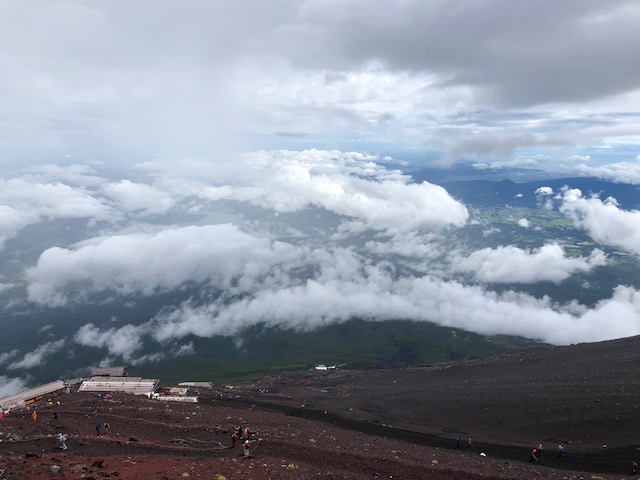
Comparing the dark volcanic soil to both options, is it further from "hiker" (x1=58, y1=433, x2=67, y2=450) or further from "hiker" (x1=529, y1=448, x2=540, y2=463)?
"hiker" (x1=529, y1=448, x2=540, y2=463)

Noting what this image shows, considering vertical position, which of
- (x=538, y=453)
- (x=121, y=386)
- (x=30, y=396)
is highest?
(x=121, y=386)

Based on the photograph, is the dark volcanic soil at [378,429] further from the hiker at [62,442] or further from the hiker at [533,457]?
the hiker at [533,457]

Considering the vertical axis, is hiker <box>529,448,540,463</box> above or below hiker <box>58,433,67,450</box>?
below

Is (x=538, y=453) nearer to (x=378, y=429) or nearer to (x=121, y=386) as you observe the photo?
(x=378, y=429)

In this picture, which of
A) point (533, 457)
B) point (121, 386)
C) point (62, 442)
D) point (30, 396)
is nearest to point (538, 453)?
point (533, 457)

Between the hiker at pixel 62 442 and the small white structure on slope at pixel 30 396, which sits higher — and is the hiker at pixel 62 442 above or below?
above

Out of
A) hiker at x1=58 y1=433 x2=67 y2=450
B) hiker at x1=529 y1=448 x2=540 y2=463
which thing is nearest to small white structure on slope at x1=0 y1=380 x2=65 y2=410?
hiker at x1=58 y1=433 x2=67 y2=450

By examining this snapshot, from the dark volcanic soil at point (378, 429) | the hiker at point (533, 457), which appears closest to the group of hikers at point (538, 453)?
the hiker at point (533, 457)

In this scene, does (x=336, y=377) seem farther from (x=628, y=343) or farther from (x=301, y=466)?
(x=301, y=466)

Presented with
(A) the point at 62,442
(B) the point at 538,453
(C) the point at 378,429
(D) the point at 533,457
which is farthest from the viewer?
(C) the point at 378,429
